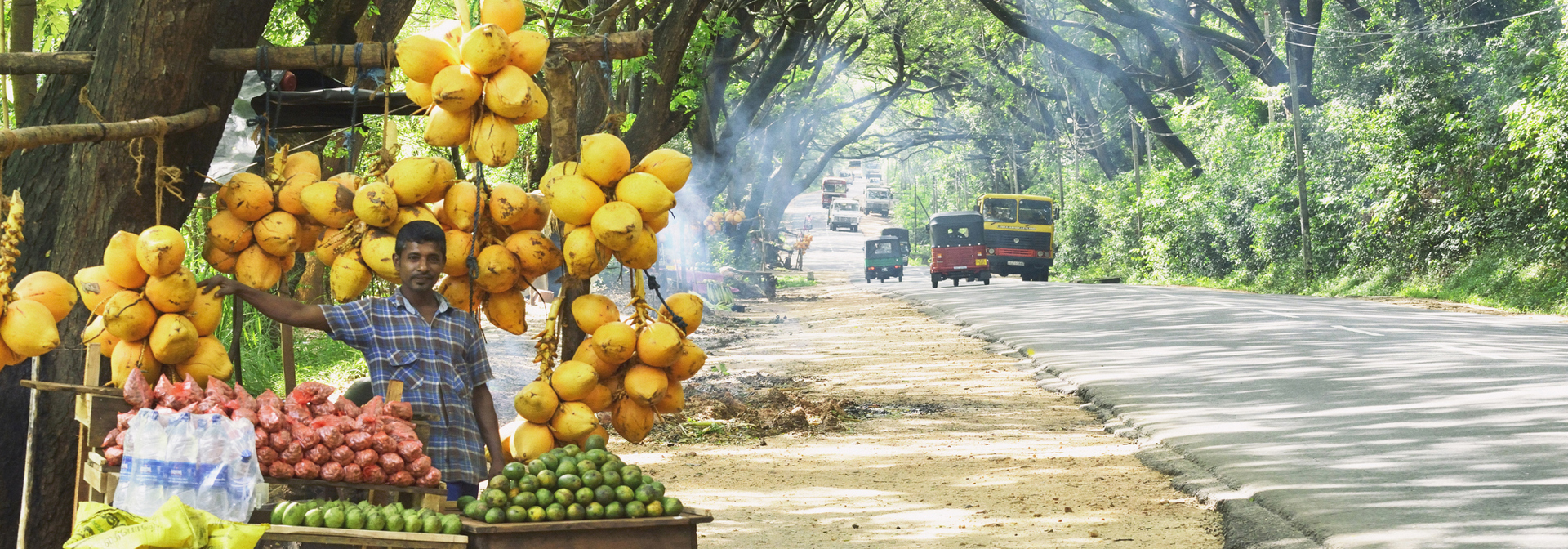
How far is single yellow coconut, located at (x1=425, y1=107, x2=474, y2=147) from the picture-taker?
3945mm

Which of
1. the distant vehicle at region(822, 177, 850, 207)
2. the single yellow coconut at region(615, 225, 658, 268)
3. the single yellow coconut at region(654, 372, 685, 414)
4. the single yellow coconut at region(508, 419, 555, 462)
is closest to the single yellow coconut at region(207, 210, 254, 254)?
the single yellow coconut at region(508, 419, 555, 462)

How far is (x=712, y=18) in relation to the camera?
47.2 ft

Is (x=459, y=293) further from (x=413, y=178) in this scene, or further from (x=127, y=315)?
(x=127, y=315)

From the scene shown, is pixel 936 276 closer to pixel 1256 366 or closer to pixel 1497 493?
pixel 1256 366

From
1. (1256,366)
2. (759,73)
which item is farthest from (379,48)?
(759,73)

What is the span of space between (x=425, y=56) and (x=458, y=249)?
0.63 metres

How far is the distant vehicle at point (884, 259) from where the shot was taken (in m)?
40.5

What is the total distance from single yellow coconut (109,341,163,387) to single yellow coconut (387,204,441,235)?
32.0 inches

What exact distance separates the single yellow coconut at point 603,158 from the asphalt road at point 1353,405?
12.1 feet

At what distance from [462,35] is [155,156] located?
118cm

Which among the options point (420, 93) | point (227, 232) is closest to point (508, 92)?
point (420, 93)

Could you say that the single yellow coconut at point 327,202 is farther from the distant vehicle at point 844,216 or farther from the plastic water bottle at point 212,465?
the distant vehicle at point 844,216

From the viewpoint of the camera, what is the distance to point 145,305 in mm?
3752

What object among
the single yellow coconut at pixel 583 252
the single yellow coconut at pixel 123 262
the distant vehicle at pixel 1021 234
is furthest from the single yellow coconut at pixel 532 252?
the distant vehicle at pixel 1021 234
